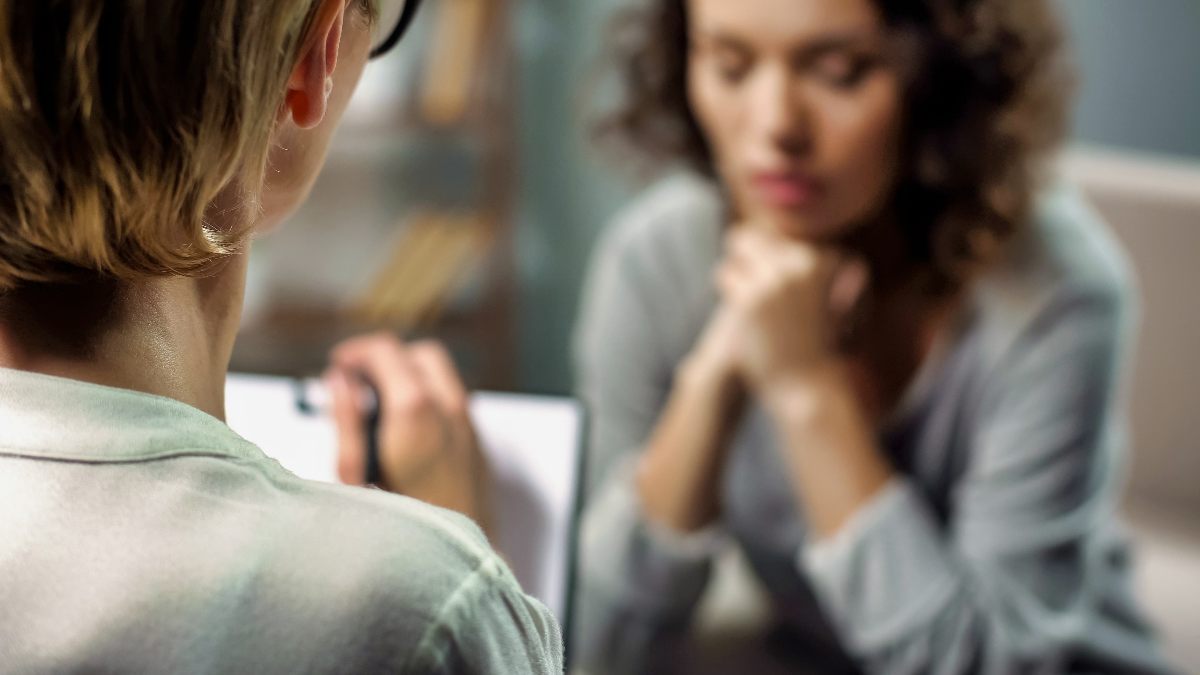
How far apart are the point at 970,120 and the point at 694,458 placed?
14.2 inches

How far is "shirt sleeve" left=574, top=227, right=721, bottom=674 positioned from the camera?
1020mm

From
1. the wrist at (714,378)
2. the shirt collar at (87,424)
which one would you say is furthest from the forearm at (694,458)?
the shirt collar at (87,424)

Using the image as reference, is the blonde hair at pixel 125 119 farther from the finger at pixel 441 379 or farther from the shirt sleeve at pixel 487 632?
the finger at pixel 441 379

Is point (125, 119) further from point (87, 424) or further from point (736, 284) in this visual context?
point (736, 284)

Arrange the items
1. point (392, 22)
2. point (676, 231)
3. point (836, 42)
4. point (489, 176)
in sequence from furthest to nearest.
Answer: point (489, 176)
point (676, 231)
point (836, 42)
point (392, 22)

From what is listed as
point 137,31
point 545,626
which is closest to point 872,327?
point 545,626

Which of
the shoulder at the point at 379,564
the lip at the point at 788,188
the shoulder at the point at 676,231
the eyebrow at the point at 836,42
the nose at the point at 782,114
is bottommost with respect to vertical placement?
the shoulder at the point at 676,231

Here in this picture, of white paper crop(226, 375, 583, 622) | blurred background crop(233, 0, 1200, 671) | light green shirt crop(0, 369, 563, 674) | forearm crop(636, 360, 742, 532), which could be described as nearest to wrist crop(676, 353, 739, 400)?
forearm crop(636, 360, 742, 532)

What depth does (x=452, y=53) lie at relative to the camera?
6.88 feet

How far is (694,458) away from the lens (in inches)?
39.9

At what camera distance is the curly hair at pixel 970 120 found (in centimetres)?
95

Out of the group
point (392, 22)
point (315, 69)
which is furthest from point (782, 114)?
point (315, 69)

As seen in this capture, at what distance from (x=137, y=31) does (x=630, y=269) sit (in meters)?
0.87

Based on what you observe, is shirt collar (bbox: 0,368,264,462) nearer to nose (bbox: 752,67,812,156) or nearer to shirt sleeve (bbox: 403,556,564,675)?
shirt sleeve (bbox: 403,556,564,675)
